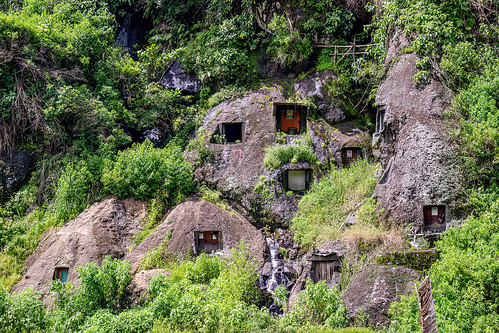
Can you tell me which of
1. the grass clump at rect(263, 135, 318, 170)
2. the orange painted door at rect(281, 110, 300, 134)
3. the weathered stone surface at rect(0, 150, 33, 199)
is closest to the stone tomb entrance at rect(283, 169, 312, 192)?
the grass clump at rect(263, 135, 318, 170)

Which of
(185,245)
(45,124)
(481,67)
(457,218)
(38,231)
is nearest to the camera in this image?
(457,218)

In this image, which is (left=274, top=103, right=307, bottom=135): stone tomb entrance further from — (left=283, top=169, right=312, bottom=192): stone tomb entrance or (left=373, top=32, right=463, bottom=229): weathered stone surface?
(left=373, top=32, right=463, bottom=229): weathered stone surface

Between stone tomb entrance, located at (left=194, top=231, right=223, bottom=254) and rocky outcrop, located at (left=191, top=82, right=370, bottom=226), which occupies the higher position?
rocky outcrop, located at (left=191, top=82, right=370, bottom=226)

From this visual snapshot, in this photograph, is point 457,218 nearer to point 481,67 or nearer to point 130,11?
point 481,67

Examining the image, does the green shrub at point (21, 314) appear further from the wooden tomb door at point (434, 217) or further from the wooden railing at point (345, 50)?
the wooden railing at point (345, 50)

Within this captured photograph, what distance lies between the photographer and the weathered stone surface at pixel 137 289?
19594mm

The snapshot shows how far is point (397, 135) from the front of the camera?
21375 mm

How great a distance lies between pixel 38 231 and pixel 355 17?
1800cm

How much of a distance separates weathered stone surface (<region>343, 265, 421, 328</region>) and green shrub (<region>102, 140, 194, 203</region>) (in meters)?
9.33

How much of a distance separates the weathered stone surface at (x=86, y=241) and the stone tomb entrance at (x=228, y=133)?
4.80m

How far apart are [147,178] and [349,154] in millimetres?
9055

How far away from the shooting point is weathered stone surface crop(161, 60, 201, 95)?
Result: 95.8 ft

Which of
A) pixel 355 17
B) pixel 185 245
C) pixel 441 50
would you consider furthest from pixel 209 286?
pixel 355 17

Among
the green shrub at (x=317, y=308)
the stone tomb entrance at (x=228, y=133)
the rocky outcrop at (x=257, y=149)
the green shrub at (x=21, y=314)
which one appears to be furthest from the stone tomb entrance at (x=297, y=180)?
the green shrub at (x=21, y=314)
